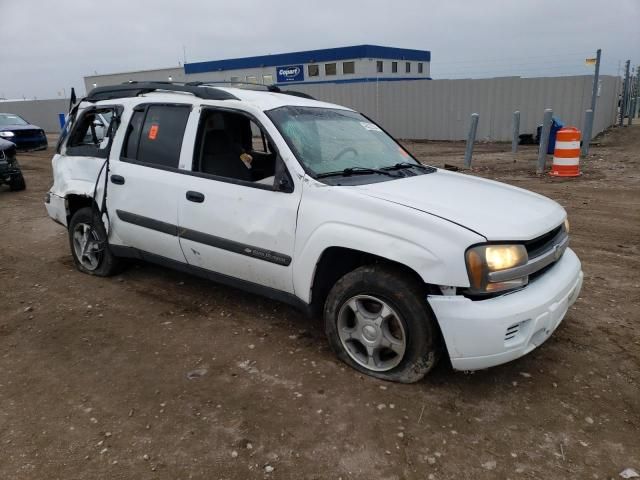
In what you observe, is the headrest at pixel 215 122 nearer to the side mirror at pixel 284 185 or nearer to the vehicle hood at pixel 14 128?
the side mirror at pixel 284 185

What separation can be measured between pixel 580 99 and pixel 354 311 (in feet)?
54.4

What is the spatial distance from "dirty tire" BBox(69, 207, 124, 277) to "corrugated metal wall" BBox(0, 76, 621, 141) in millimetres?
16161

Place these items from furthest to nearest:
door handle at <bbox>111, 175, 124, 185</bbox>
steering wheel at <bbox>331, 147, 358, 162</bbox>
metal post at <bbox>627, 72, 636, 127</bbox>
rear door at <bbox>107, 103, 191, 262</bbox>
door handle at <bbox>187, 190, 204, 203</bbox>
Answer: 1. metal post at <bbox>627, 72, 636, 127</bbox>
2. door handle at <bbox>111, 175, 124, 185</bbox>
3. rear door at <bbox>107, 103, 191, 262</bbox>
4. door handle at <bbox>187, 190, 204, 203</bbox>
5. steering wheel at <bbox>331, 147, 358, 162</bbox>

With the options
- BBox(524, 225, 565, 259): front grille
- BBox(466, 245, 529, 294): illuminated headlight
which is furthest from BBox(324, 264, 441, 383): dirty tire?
BBox(524, 225, 565, 259): front grille

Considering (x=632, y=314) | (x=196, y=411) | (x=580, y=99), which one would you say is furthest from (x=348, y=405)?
(x=580, y=99)

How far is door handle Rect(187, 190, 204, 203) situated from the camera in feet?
12.6

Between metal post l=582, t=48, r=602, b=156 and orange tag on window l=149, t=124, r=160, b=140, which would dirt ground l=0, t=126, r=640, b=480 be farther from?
metal post l=582, t=48, r=602, b=156

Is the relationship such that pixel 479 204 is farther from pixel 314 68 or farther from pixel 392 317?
pixel 314 68

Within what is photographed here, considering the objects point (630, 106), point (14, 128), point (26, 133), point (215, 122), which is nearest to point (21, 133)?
point (26, 133)

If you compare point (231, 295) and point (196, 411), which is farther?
point (231, 295)

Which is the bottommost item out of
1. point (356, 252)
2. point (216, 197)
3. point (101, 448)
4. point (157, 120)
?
point (101, 448)

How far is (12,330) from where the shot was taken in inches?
162

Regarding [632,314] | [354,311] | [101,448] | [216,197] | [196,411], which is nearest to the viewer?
[101,448]

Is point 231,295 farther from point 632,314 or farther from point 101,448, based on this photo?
point 632,314
